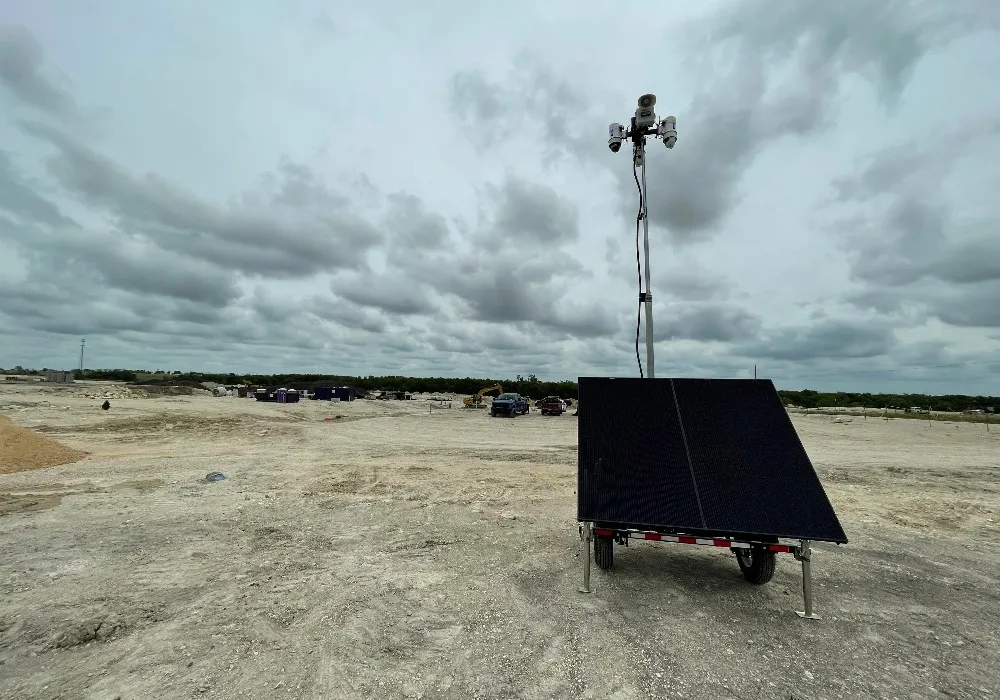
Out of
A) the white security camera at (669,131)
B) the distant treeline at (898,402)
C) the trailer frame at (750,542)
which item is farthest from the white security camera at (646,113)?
the distant treeline at (898,402)

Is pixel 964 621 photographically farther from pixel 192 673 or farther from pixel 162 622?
pixel 162 622

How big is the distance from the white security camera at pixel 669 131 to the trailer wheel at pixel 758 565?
6.25m

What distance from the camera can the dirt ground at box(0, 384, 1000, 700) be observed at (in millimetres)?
4262

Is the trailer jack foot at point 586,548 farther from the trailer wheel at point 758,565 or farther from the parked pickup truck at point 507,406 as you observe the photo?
the parked pickup truck at point 507,406

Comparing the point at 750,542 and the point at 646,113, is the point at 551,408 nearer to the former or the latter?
the point at 646,113

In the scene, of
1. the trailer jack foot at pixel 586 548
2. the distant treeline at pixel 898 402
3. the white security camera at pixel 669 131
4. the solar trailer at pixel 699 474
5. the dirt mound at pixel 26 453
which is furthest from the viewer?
the distant treeline at pixel 898 402

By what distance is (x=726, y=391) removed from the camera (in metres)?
7.04

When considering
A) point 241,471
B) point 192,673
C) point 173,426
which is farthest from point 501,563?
point 173,426

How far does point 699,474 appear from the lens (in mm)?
6004

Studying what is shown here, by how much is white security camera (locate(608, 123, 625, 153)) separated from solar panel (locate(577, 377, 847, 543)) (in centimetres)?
411

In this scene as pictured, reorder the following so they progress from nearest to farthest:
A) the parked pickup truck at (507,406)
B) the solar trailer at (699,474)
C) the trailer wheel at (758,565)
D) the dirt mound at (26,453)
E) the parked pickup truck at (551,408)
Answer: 1. the solar trailer at (699,474)
2. the trailer wheel at (758,565)
3. the dirt mound at (26,453)
4. the parked pickup truck at (507,406)
5. the parked pickup truck at (551,408)

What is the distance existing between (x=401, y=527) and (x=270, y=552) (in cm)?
226

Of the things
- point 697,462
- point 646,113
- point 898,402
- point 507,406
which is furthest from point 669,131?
point 898,402

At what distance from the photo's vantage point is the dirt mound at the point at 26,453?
14164 millimetres
